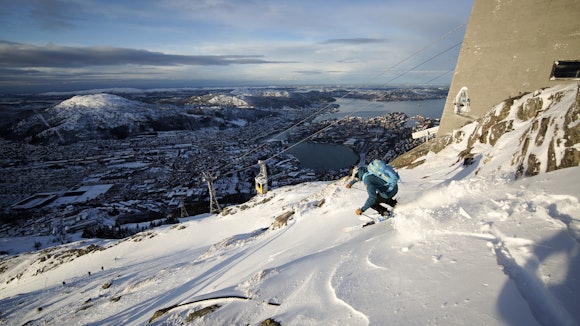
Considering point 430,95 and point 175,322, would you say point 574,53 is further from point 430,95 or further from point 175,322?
point 430,95

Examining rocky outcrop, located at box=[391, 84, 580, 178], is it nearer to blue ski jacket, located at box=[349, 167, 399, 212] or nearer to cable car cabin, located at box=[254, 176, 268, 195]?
blue ski jacket, located at box=[349, 167, 399, 212]

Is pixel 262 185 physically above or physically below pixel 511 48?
below

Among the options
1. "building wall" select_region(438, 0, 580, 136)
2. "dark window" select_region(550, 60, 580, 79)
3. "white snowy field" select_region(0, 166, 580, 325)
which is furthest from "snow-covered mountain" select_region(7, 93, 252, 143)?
"dark window" select_region(550, 60, 580, 79)

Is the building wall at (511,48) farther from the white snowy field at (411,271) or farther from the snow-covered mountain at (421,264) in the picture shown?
the white snowy field at (411,271)

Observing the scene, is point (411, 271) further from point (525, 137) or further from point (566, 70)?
point (566, 70)

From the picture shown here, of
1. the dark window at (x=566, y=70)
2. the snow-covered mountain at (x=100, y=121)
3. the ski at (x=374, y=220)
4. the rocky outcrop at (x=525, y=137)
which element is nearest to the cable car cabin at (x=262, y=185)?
the rocky outcrop at (x=525, y=137)

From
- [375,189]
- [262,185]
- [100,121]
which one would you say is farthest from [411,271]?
[100,121]

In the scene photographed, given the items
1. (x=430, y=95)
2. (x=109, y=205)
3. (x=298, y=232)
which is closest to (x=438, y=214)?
(x=298, y=232)
